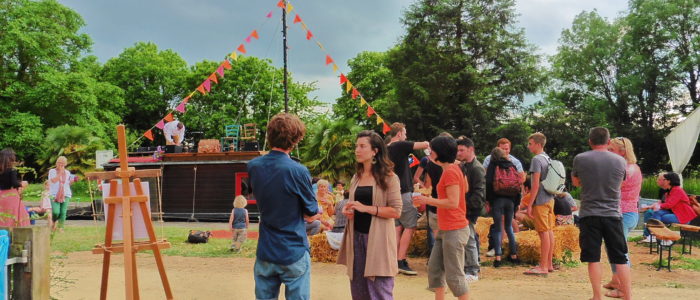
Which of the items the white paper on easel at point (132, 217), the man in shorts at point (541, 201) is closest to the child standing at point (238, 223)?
the white paper on easel at point (132, 217)

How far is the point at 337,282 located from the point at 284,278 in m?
3.21

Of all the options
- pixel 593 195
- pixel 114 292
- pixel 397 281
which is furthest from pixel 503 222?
pixel 114 292

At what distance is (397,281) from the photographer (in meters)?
6.38

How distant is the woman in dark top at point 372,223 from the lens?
3.85m

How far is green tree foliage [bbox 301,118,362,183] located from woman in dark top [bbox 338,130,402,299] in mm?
17934

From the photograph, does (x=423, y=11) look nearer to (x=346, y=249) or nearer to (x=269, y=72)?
(x=269, y=72)

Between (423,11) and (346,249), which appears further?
(423,11)

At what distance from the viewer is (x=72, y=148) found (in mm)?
27609

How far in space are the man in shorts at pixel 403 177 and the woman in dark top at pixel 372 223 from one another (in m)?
1.94

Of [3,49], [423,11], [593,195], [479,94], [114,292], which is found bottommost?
[114,292]

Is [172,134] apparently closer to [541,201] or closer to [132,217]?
[132,217]

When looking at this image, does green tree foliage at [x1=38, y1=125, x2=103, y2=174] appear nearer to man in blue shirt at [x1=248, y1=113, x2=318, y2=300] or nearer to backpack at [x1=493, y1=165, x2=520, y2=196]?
backpack at [x1=493, y1=165, x2=520, y2=196]

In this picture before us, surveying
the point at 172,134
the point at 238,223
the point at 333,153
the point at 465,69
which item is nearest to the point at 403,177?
the point at 238,223

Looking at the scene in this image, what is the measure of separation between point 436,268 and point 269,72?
121ft
